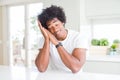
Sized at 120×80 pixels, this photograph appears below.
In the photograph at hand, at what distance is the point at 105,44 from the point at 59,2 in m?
1.05

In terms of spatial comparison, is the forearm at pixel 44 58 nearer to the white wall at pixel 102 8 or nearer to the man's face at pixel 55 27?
the man's face at pixel 55 27

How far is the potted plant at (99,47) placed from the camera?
3.25 meters

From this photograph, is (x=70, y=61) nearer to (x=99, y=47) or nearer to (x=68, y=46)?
(x=68, y=46)

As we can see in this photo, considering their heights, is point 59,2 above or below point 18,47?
above

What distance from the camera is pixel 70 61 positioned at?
1.39 metres

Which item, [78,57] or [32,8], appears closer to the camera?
[78,57]

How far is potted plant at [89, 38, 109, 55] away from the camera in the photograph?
325cm

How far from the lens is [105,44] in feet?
10.8

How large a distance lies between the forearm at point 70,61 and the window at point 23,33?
3.05 m

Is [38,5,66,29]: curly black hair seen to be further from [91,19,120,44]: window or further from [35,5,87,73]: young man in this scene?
[91,19,120,44]: window

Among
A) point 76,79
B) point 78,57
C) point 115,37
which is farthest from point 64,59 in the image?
point 115,37

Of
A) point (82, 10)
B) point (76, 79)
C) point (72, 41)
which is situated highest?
point (82, 10)

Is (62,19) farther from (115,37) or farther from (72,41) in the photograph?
(115,37)

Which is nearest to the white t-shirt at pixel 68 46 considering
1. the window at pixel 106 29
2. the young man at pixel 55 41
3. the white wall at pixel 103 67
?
the young man at pixel 55 41
